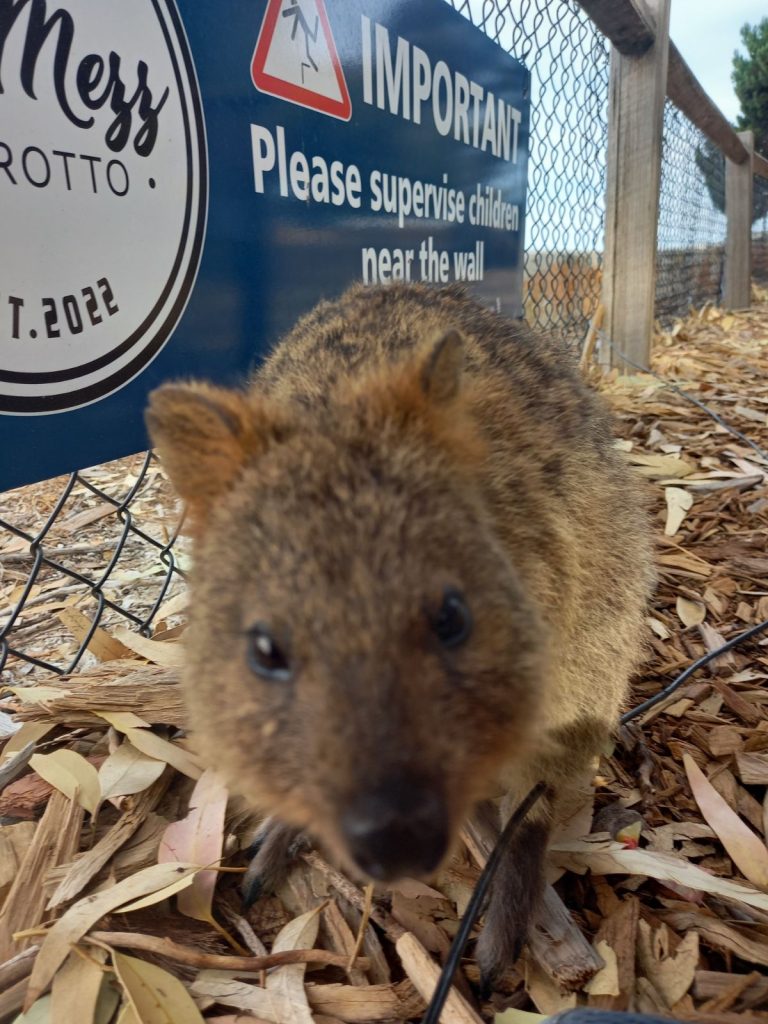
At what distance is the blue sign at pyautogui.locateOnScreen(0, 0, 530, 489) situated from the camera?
204cm

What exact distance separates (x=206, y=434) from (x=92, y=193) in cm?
103

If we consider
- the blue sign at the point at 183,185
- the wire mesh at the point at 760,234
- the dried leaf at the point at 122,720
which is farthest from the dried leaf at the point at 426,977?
the wire mesh at the point at 760,234

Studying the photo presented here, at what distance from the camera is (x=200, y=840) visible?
2189mm

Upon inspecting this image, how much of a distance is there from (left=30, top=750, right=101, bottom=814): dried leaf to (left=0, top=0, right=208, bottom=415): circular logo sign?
1.08 m

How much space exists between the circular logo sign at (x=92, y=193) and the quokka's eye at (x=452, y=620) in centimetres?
140

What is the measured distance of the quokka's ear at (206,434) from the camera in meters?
1.60

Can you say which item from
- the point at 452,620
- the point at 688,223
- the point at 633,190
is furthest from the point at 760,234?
the point at 452,620

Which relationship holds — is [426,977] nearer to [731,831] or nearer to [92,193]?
[731,831]

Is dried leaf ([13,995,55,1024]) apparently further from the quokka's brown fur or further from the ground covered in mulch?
the quokka's brown fur

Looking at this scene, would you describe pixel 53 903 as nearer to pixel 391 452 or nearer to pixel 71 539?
pixel 391 452

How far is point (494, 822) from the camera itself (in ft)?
7.52

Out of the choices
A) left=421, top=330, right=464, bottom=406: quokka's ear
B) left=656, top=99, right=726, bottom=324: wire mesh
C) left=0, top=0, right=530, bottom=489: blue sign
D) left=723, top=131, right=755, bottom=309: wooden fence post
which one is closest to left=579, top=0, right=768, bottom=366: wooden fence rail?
left=656, top=99, right=726, bottom=324: wire mesh

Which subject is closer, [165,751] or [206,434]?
[206,434]

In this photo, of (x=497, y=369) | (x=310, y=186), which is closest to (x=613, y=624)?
(x=497, y=369)
